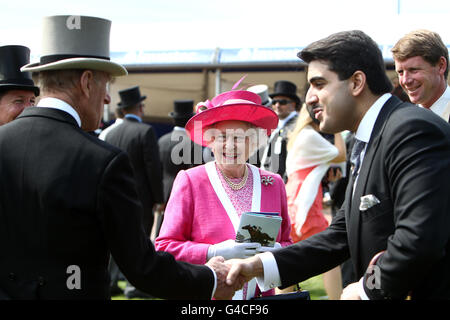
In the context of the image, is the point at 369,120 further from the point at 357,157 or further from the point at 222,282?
the point at 222,282

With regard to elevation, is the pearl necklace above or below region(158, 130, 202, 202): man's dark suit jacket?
above

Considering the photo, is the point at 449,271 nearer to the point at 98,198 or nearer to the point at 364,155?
the point at 364,155

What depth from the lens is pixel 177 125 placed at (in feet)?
26.5

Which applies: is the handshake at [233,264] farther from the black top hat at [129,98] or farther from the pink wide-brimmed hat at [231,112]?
the black top hat at [129,98]

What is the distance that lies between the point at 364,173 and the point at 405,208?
1.06 ft

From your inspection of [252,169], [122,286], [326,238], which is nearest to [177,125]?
[122,286]

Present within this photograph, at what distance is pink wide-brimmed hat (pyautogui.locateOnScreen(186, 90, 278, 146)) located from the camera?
3.46 metres

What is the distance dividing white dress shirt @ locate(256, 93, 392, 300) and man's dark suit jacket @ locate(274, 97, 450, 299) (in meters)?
0.04

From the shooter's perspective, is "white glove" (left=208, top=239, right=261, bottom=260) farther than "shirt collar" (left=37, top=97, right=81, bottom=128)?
Yes

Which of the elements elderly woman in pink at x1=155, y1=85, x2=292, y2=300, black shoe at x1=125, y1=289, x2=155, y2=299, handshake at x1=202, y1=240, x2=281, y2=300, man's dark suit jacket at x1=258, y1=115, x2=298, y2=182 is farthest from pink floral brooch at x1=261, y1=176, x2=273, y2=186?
black shoe at x1=125, y1=289, x2=155, y2=299

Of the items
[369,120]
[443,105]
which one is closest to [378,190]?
[369,120]

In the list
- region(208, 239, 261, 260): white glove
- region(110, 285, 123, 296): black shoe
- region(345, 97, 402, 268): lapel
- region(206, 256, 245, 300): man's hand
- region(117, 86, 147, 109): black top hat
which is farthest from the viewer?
region(117, 86, 147, 109): black top hat

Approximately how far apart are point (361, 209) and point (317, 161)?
10.3 ft

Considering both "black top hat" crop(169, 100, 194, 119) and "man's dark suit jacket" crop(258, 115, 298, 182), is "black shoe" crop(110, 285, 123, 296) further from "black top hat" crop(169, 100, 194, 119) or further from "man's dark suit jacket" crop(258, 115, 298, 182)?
"man's dark suit jacket" crop(258, 115, 298, 182)
